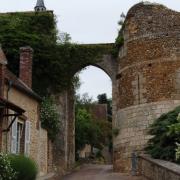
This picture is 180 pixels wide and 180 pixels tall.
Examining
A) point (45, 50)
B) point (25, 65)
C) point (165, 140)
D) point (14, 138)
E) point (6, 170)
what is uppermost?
point (45, 50)

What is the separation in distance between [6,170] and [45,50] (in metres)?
14.5

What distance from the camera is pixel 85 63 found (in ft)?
96.5

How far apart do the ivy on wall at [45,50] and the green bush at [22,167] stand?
464 inches

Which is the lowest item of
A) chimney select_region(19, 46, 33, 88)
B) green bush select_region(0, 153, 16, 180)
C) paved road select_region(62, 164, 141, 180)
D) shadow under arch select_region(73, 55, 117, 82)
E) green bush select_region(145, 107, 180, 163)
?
paved road select_region(62, 164, 141, 180)

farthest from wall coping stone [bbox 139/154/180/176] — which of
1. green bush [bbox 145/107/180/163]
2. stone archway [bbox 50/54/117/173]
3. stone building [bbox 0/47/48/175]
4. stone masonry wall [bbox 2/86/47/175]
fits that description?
stone archway [bbox 50/54/117/173]

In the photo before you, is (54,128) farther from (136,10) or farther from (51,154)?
(136,10)

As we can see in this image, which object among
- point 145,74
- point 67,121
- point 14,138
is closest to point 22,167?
point 14,138

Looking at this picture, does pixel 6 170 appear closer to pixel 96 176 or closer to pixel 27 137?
pixel 27 137

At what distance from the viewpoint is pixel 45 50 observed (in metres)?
26.3

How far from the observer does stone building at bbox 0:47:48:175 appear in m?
15.7

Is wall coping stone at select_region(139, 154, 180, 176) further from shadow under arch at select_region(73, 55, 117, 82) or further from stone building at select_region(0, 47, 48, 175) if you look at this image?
shadow under arch at select_region(73, 55, 117, 82)

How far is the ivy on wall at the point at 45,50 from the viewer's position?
25734 millimetres

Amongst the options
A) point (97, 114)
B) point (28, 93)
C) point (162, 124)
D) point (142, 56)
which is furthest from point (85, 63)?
point (97, 114)

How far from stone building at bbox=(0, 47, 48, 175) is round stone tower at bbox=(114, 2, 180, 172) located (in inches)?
216
